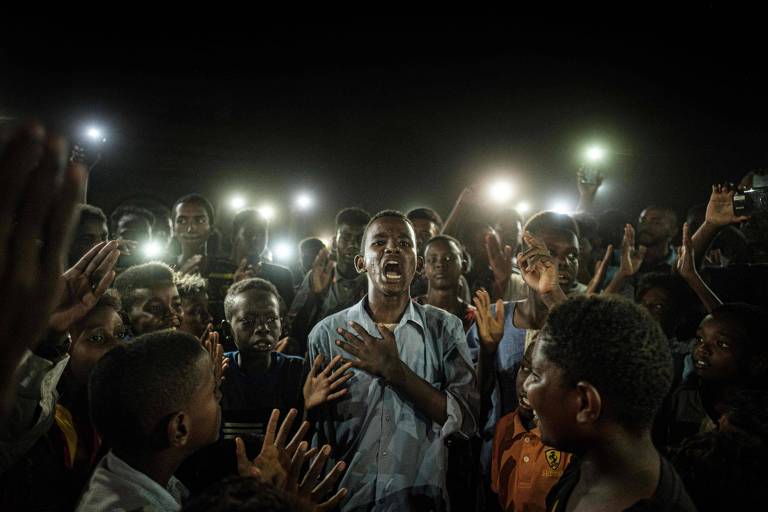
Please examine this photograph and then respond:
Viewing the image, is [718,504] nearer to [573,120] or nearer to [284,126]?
[573,120]

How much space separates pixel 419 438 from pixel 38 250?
231 cm

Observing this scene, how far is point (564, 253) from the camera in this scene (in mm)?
3963

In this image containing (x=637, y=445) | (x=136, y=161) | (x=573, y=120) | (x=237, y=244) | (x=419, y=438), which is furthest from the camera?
(x=136, y=161)

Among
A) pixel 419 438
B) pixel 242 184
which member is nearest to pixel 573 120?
pixel 242 184

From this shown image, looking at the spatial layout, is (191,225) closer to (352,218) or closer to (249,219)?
(249,219)

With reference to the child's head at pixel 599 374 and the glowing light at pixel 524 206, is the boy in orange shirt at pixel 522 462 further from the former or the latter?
the glowing light at pixel 524 206

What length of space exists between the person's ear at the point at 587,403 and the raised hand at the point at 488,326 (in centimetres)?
168

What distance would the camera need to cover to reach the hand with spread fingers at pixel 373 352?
2826 millimetres

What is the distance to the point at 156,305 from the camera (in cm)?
354

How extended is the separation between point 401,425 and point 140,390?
138 cm

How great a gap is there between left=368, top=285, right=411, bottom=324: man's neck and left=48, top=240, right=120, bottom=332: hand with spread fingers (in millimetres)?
1475

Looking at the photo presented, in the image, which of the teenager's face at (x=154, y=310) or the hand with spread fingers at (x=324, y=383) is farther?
the teenager's face at (x=154, y=310)

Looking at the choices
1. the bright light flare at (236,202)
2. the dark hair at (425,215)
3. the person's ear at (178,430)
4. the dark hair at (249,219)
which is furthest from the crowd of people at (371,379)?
the bright light flare at (236,202)

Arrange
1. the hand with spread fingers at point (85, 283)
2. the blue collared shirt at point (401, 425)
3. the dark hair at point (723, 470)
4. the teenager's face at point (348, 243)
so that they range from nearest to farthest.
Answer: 1. the dark hair at point (723, 470)
2. the hand with spread fingers at point (85, 283)
3. the blue collared shirt at point (401, 425)
4. the teenager's face at point (348, 243)
